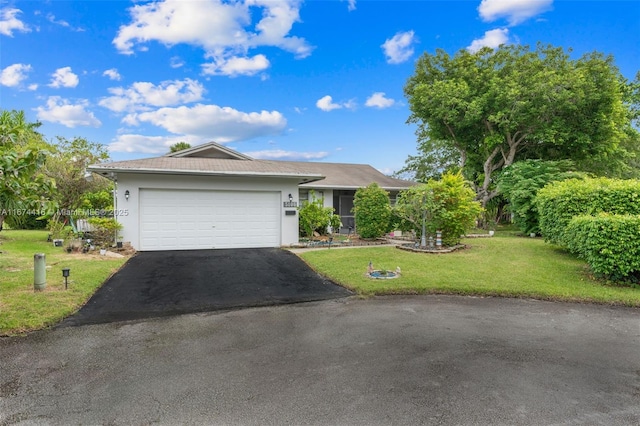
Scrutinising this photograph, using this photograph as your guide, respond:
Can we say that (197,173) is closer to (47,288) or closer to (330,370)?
(47,288)

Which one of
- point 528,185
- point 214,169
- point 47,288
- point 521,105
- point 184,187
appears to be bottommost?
point 47,288

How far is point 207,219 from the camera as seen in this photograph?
12.5 metres

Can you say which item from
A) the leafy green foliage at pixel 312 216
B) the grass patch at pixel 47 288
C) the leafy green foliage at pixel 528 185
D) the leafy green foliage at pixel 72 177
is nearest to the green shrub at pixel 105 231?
the grass patch at pixel 47 288

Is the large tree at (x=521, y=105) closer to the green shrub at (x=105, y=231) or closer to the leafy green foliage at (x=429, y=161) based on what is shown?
the leafy green foliage at (x=429, y=161)

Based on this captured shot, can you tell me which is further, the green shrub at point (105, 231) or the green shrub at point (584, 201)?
the green shrub at point (105, 231)

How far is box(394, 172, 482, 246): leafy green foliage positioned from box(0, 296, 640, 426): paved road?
610 centimetres

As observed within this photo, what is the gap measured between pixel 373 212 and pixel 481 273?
6181 millimetres

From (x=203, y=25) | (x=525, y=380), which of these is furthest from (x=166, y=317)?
(x=203, y=25)

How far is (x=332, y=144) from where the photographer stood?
949 inches

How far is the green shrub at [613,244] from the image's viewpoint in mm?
6914

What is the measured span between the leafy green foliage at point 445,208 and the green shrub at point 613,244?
4118 mm

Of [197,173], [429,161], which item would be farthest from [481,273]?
[429,161]

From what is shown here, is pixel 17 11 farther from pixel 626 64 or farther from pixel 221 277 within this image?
pixel 626 64

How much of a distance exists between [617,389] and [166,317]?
560cm
